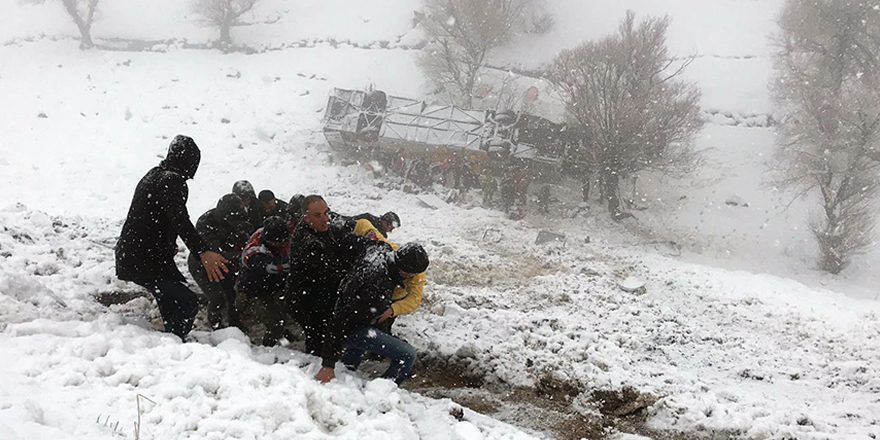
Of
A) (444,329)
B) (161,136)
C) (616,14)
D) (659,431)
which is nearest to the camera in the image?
(659,431)

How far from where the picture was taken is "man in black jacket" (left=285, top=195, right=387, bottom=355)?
158 inches

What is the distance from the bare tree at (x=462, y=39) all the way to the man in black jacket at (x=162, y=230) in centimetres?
2122

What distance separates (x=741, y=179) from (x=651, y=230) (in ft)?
22.3

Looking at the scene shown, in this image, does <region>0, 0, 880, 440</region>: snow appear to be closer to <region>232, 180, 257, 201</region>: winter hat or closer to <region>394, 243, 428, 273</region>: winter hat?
<region>394, 243, 428, 273</region>: winter hat

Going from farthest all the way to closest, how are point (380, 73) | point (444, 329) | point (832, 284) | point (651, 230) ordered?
point (380, 73)
point (651, 230)
point (832, 284)
point (444, 329)

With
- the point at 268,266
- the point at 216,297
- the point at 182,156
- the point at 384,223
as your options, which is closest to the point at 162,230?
the point at 182,156

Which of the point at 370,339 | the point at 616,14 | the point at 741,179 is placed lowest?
the point at 370,339

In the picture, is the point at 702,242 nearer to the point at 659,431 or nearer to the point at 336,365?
the point at 659,431

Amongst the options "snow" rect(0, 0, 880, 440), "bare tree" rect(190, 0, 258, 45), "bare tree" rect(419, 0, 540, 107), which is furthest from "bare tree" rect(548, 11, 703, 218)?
"bare tree" rect(190, 0, 258, 45)

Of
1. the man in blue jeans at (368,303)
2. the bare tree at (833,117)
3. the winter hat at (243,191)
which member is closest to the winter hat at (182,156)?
the man in blue jeans at (368,303)

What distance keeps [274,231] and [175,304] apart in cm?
119

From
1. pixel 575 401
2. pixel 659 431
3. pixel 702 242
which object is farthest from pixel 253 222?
pixel 702 242

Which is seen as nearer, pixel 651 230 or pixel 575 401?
pixel 575 401

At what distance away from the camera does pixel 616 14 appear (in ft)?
102
